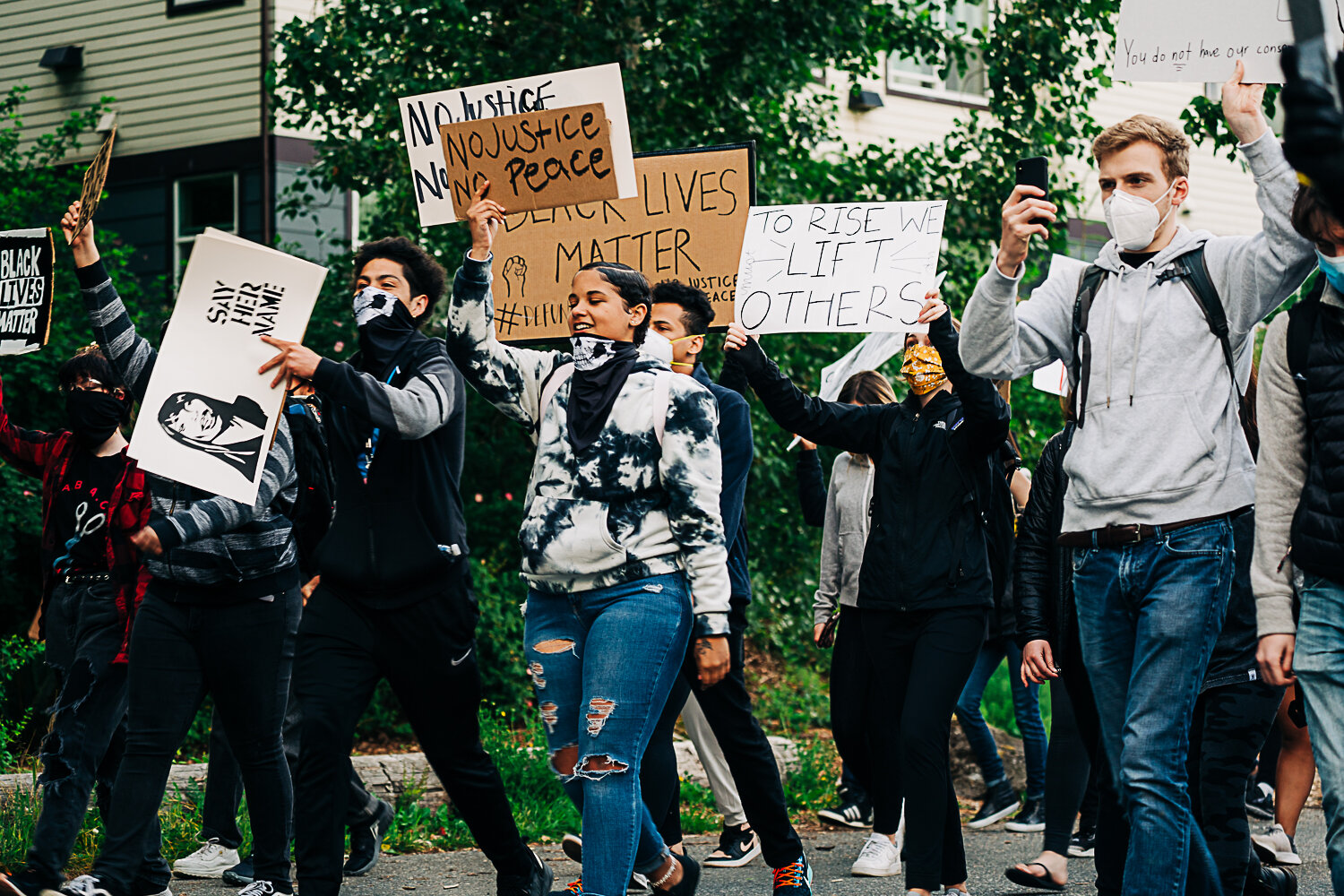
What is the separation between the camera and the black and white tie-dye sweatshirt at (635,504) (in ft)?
15.5

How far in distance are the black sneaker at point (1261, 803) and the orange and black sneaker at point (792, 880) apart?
3145mm

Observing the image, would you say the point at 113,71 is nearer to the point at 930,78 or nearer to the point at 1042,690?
the point at 930,78

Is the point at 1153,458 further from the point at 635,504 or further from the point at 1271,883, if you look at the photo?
the point at 1271,883

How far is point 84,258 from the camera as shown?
18.3 ft

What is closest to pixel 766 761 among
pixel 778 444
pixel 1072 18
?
pixel 778 444

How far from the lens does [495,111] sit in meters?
6.13

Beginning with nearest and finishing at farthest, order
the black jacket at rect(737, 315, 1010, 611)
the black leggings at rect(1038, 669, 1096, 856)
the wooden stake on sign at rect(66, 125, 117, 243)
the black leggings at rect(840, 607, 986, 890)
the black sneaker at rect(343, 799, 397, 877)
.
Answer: the black leggings at rect(840, 607, 986, 890), the wooden stake on sign at rect(66, 125, 117, 243), the black jacket at rect(737, 315, 1010, 611), the black leggings at rect(1038, 669, 1096, 856), the black sneaker at rect(343, 799, 397, 877)

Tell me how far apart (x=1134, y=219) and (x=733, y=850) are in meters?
3.72

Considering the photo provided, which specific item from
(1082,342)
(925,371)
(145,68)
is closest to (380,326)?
(925,371)

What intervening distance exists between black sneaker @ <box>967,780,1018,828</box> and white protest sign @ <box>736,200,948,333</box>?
10.3 ft

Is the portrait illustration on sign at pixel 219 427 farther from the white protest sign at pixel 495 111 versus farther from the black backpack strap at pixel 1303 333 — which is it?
the black backpack strap at pixel 1303 333

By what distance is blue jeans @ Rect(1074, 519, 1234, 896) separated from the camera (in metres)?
4.15

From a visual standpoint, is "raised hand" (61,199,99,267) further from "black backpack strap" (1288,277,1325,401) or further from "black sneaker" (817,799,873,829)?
"black sneaker" (817,799,873,829)

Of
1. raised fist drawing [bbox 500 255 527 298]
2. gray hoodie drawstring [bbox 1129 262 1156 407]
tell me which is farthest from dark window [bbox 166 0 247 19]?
gray hoodie drawstring [bbox 1129 262 1156 407]
